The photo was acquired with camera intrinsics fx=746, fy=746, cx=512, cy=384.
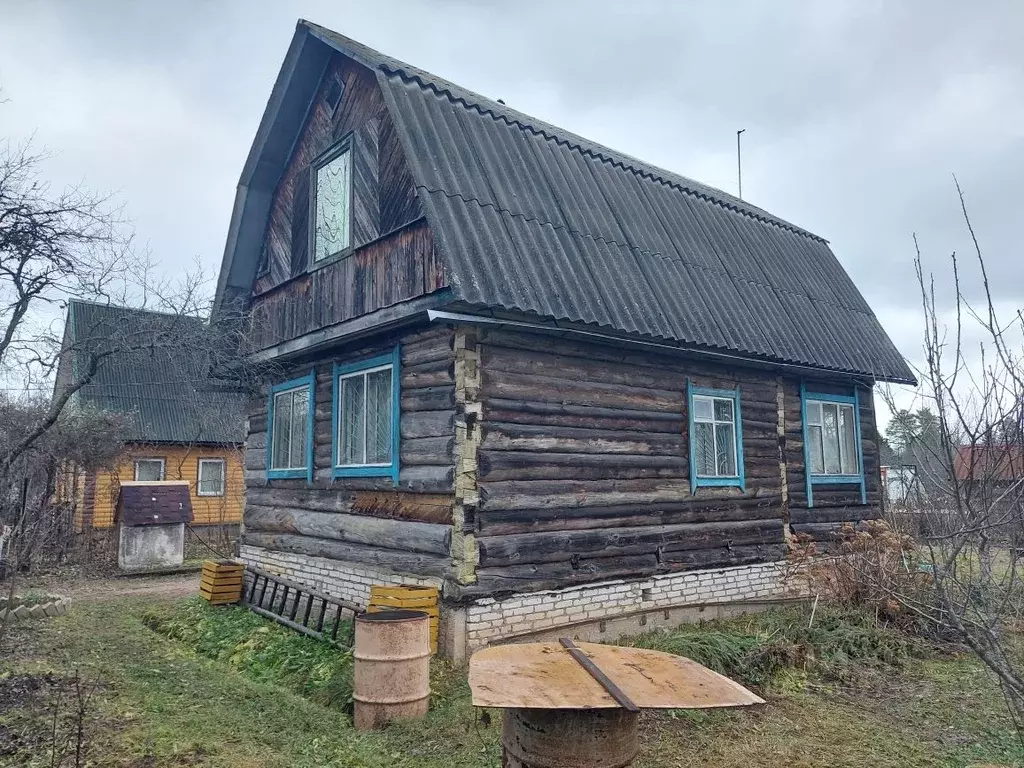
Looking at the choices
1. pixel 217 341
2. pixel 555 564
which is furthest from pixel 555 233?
pixel 217 341

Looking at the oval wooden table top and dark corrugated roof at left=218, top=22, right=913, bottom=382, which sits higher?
dark corrugated roof at left=218, top=22, right=913, bottom=382

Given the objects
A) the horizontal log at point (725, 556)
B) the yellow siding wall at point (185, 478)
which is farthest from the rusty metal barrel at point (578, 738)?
the yellow siding wall at point (185, 478)

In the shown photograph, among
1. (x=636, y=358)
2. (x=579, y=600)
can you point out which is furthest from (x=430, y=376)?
(x=579, y=600)

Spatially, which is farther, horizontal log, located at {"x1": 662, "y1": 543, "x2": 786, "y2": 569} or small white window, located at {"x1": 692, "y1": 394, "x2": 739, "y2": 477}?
small white window, located at {"x1": 692, "y1": 394, "x2": 739, "y2": 477}

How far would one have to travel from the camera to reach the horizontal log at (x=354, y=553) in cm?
808

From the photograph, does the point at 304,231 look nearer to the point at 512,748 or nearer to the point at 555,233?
the point at 555,233

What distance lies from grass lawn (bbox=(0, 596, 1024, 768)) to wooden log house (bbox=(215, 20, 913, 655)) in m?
1.70

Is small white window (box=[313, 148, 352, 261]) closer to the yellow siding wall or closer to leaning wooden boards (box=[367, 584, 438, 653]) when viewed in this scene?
leaning wooden boards (box=[367, 584, 438, 653])

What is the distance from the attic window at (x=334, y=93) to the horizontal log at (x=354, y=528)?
18.8 feet

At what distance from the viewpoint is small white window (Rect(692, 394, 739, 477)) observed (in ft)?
33.8

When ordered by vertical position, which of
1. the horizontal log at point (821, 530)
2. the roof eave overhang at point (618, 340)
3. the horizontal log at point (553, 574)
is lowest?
the horizontal log at point (553, 574)

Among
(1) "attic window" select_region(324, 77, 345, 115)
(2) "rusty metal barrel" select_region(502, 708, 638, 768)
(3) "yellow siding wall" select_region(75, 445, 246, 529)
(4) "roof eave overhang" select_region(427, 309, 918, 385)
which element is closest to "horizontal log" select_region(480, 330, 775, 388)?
(4) "roof eave overhang" select_region(427, 309, 918, 385)

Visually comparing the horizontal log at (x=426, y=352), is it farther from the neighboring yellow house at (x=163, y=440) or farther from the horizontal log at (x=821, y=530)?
the neighboring yellow house at (x=163, y=440)

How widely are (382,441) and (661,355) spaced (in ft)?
12.5
